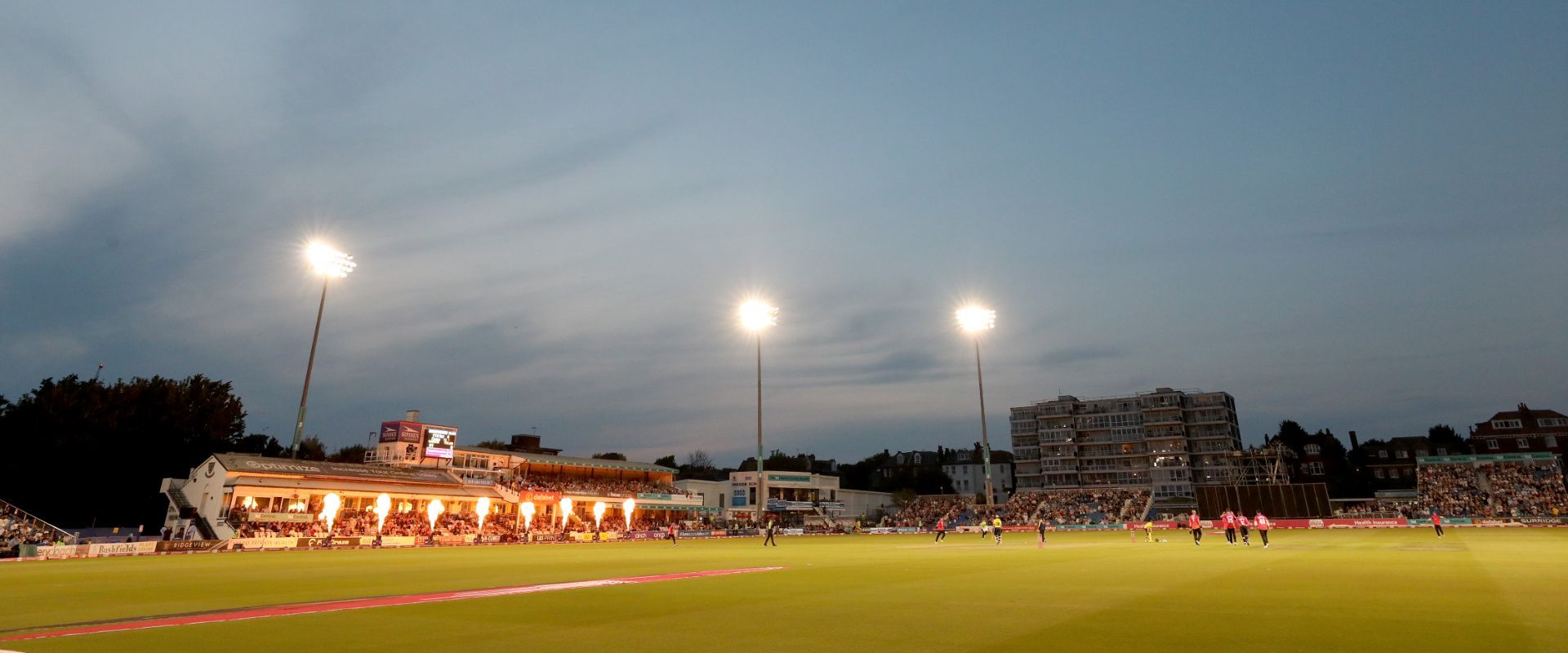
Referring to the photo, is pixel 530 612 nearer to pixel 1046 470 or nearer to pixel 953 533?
pixel 953 533

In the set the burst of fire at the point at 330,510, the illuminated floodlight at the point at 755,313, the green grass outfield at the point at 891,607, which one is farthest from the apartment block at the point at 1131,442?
the green grass outfield at the point at 891,607

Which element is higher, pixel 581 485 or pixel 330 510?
pixel 581 485

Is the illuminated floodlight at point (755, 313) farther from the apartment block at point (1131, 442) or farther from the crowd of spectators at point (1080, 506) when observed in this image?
the apartment block at point (1131, 442)

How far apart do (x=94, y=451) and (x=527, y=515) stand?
118 feet

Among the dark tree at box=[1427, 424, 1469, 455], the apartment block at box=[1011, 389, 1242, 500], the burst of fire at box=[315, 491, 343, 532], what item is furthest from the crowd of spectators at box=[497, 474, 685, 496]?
the dark tree at box=[1427, 424, 1469, 455]

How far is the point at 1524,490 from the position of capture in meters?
69.7

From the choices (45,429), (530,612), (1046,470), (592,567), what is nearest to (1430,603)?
(530,612)

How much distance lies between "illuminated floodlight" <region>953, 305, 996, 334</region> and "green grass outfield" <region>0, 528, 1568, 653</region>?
43827 millimetres

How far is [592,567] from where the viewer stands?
27141 mm

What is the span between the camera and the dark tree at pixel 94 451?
6438 centimetres

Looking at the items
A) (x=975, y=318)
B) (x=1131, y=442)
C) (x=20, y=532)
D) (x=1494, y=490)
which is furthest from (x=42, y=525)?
(x=1131, y=442)

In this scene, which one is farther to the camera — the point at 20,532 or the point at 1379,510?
the point at 1379,510

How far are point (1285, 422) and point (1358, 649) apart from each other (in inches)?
6020

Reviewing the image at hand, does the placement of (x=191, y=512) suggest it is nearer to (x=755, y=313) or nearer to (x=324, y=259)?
(x=324, y=259)
